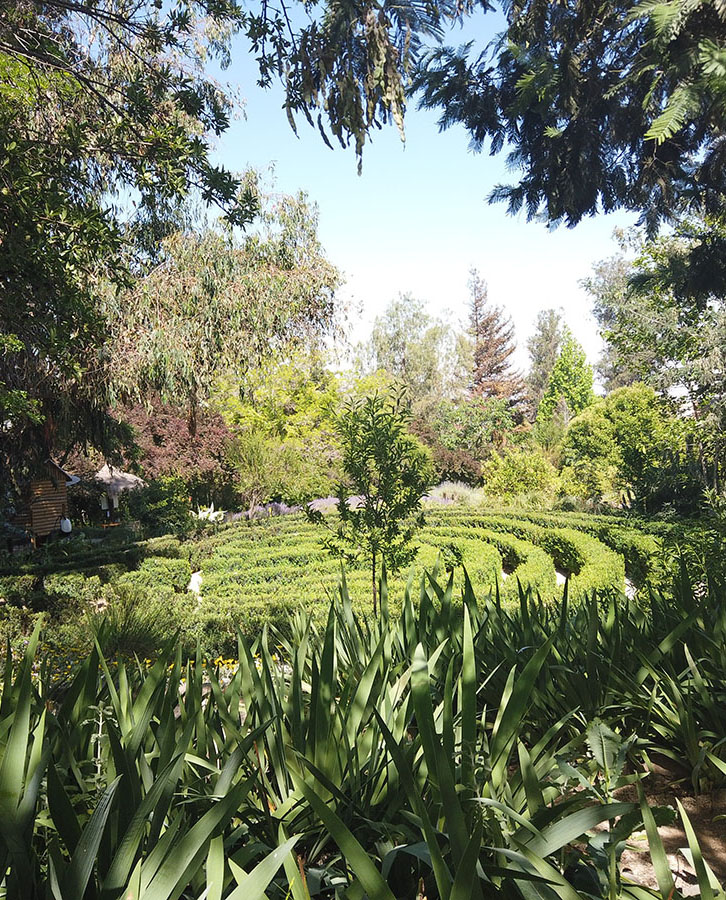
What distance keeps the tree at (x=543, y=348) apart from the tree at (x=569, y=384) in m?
7.41

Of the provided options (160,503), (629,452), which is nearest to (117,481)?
(160,503)

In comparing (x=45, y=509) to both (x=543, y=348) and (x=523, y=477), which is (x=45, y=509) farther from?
(x=543, y=348)

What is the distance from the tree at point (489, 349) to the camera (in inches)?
1893

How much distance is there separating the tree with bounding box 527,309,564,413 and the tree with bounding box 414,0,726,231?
154 ft

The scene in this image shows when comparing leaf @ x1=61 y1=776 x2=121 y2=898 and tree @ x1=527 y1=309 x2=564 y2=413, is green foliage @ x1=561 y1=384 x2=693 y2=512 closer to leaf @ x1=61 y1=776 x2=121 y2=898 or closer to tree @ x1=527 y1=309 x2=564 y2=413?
leaf @ x1=61 y1=776 x2=121 y2=898

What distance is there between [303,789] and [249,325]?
1365 centimetres

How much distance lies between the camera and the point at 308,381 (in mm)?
22625

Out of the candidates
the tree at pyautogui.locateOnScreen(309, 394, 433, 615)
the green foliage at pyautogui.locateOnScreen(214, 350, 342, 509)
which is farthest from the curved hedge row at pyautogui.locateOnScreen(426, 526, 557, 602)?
the green foliage at pyautogui.locateOnScreen(214, 350, 342, 509)

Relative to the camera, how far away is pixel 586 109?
4375 mm

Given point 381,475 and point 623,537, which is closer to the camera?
point 381,475

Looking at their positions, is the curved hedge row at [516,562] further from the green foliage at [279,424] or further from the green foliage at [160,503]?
the green foliage at [160,503]

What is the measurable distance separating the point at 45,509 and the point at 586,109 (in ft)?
57.2

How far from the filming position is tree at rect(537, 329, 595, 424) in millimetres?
41500

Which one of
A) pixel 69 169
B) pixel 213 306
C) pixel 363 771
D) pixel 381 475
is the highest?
pixel 213 306
